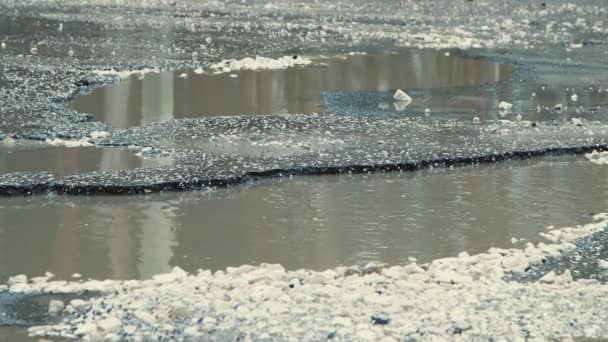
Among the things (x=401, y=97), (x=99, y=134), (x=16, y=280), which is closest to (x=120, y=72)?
(x=401, y=97)

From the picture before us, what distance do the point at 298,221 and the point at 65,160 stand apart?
2455mm

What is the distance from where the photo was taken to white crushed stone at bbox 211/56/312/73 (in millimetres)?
16109

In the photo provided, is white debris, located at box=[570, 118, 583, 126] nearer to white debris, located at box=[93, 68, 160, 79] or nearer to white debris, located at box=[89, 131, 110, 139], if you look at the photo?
white debris, located at box=[89, 131, 110, 139]

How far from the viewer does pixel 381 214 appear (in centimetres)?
869

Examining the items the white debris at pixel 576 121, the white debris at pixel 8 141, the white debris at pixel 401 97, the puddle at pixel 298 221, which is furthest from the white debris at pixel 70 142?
the white debris at pixel 576 121

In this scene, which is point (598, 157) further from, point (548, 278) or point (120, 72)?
point (120, 72)

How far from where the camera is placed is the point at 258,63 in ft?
54.3

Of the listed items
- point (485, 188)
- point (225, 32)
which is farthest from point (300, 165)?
point (225, 32)

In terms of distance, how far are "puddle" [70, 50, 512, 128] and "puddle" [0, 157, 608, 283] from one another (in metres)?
3.15

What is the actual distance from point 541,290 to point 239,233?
7.64 feet

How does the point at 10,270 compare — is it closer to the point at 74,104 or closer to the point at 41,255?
the point at 41,255

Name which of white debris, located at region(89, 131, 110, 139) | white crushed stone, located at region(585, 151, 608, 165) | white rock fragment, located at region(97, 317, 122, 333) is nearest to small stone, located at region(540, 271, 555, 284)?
white rock fragment, located at region(97, 317, 122, 333)

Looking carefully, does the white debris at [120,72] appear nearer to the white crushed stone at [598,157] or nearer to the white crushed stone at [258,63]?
the white crushed stone at [258,63]

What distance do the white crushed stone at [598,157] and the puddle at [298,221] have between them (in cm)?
51
